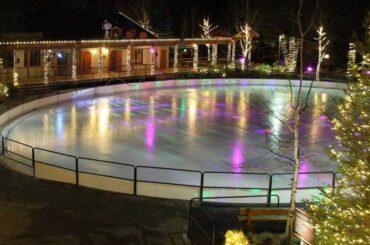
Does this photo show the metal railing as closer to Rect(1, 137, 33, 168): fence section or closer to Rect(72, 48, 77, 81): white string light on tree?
Rect(1, 137, 33, 168): fence section

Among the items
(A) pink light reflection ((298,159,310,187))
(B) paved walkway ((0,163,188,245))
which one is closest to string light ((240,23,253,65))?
(A) pink light reflection ((298,159,310,187))

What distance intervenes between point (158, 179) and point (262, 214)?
4.77 m

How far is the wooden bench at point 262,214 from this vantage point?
8906 mm

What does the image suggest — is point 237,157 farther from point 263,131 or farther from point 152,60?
point 152,60

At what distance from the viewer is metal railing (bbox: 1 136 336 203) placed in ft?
38.9

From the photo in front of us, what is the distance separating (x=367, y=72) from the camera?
6629mm

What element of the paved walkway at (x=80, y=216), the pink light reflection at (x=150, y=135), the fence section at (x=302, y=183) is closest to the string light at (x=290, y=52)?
the pink light reflection at (x=150, y=135)

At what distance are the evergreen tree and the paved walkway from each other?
10.3 feet

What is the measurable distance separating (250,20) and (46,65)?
2199 centimetres

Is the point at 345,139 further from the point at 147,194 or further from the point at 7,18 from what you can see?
the point at 7,18

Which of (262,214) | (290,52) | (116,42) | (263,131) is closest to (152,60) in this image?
(116,42)

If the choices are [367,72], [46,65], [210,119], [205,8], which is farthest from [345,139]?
[205,8]

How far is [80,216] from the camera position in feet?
32.2

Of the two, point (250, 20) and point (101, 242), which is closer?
Result: point (101, 242)
